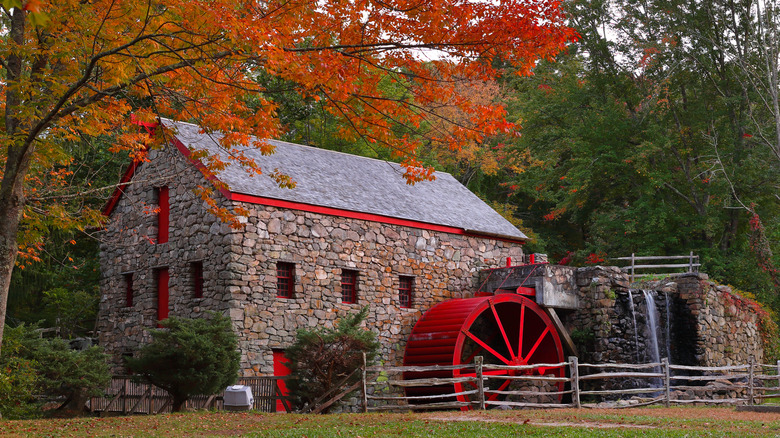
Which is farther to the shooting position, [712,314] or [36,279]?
[36,279]

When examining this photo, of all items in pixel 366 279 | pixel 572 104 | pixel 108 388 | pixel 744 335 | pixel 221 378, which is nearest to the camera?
pixel 221 378

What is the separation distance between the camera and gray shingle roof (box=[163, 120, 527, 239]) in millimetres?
16438

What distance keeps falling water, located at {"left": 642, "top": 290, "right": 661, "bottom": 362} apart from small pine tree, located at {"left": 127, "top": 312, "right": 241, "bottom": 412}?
37.0 ft

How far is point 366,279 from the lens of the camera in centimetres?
1758

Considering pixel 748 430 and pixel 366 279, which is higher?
pixel 366 279

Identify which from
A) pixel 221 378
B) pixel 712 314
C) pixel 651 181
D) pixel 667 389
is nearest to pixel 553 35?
pixel 221 378

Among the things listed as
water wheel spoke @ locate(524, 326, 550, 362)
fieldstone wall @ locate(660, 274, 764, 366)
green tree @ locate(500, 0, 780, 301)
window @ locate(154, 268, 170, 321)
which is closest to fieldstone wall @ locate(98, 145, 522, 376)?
window @ locate(154, 268, 170, 321)

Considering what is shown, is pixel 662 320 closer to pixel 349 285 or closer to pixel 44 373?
pixel 349 285

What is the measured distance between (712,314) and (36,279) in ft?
62.0

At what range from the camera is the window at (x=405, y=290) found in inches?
731

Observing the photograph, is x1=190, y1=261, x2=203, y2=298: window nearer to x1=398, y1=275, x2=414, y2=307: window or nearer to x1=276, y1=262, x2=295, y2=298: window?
x1=276, y1=262, x2=295, y2=298: window

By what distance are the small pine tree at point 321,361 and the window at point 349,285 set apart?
9.87 feet

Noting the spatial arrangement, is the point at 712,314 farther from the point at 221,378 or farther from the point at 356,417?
the point at 221,378

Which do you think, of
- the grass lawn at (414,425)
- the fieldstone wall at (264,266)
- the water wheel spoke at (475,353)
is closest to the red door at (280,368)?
the fieldstone wall at (264,266)
